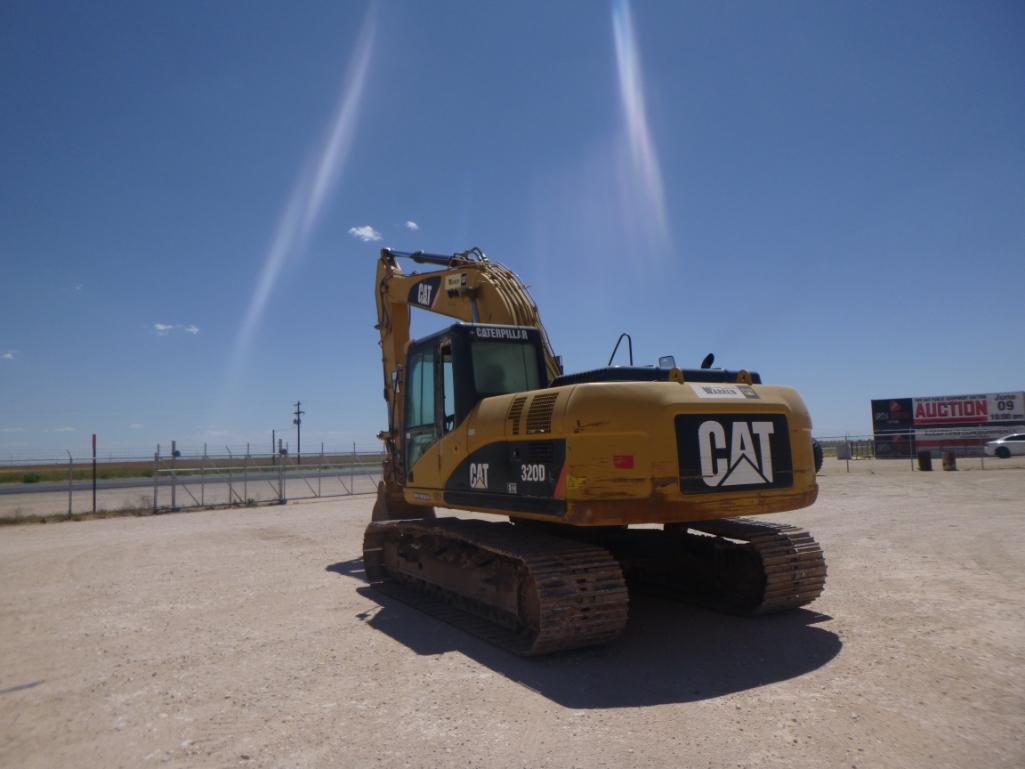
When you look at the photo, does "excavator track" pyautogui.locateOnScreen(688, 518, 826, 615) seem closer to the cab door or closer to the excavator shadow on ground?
the excavator shadow on ground

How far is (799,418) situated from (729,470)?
114 centimetres

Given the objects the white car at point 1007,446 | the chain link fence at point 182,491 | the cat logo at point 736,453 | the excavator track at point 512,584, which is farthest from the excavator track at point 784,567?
the white car at point 1007,446

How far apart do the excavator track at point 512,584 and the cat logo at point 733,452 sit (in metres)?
1.12

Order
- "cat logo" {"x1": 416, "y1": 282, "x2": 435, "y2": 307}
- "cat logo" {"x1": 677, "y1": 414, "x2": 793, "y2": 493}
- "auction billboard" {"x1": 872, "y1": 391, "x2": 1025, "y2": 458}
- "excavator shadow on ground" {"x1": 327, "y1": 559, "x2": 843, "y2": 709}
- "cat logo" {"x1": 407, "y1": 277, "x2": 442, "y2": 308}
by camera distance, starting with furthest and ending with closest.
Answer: "auction billboard" {"x1": 872, "y1": 391, "x2": 1025, "y2": 458}
"cat logo" {"x1": 416, "y1": 282, "x2": 435, "y2": 307}
"cat logo" {"x1": 407, "y1": 277, "x2": 442, "y2": 308}
"cat logo" {"x1": 677, "y1": 414, "x2": 793, "y2": 493}
"excavator shadow on ground" {"x1": 327, "y1": 559, "x2": 843, "y2": 709}

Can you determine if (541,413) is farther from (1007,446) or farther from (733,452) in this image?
(1007,446)

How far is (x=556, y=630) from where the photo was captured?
564 centimetres

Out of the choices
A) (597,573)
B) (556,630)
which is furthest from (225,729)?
(597,573)

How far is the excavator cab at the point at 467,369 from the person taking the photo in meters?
7.14

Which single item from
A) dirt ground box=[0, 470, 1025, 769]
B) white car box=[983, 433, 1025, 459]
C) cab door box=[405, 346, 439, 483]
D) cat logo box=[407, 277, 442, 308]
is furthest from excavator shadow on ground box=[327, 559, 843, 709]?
white car box=[983, 433, 1025, 459]

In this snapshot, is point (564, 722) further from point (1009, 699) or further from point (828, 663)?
point (1009, 699)

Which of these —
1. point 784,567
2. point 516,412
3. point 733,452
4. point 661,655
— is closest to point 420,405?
point 516,412

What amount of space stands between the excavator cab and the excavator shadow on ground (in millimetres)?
2123

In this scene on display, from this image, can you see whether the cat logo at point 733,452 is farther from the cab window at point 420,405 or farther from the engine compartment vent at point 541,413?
the cab window at point 420,405

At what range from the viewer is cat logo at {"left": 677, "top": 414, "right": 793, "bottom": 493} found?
5.73m
